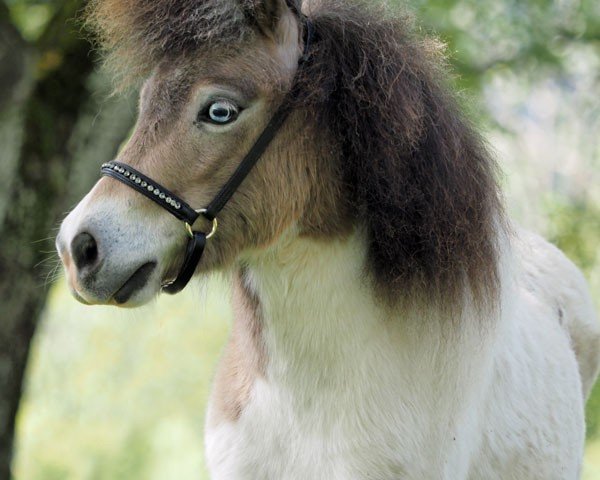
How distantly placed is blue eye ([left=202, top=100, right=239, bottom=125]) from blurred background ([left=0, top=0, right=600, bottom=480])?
649 millimetres

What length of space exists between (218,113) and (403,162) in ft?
2.00

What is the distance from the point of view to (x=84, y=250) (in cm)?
268

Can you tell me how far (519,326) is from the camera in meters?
3.71

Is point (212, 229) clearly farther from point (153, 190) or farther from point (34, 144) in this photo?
point (34, 144)

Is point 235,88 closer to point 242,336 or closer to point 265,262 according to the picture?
point 265,262

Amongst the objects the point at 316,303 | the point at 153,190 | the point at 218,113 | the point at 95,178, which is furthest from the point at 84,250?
the point at 95,178

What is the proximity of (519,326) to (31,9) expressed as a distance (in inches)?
208

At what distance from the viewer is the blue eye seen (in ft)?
9.21

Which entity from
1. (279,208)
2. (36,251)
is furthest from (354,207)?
(36,251)

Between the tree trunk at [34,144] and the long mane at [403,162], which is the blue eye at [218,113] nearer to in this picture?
the long mane at [403,162]

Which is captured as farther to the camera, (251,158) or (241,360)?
(241,360)

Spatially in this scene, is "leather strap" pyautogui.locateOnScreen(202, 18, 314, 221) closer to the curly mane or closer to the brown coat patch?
the curly mane

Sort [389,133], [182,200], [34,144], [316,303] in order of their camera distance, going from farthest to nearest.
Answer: [34,144], [316,303], [389,133], [182,200]

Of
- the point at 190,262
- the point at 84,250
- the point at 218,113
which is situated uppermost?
the point at 218,113
